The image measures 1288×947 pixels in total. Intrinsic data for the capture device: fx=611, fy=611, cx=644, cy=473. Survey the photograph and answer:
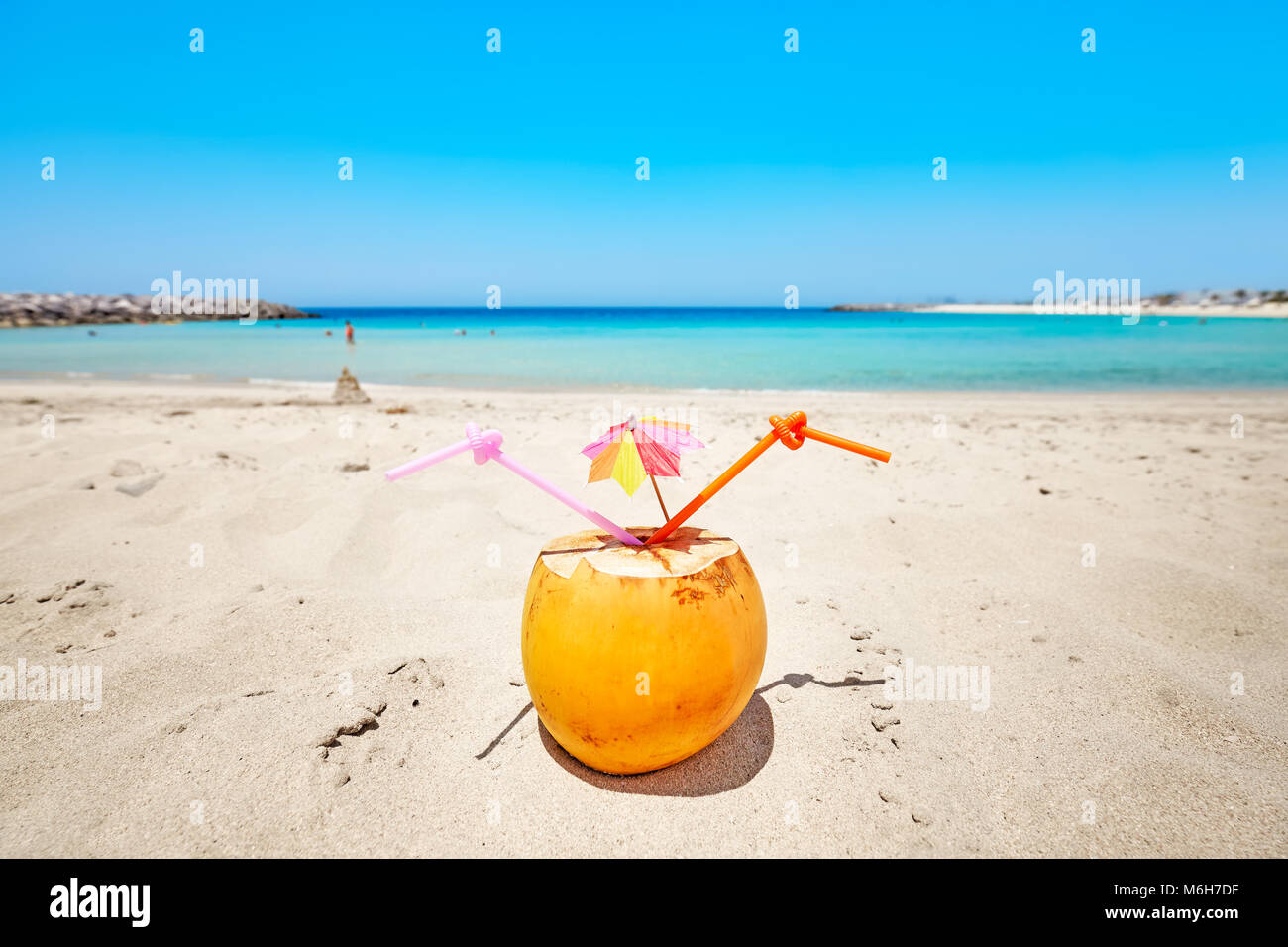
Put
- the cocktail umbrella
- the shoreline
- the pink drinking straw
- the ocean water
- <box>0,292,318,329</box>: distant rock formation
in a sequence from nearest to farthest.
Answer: the pink drinking straw < the cocktail umbrella < the shoreline < the ocean water < <box>0,292,318,329</box>: distant rock formation

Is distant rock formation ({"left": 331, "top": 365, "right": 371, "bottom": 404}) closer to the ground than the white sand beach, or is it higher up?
higher up

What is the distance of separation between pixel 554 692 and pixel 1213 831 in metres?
2.07

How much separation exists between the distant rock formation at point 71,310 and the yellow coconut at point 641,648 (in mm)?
48032

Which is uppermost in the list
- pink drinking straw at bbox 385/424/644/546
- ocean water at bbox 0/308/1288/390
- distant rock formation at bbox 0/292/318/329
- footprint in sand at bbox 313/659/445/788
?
distant rock formation at bbox 0/292/318/329

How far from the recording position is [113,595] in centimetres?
316

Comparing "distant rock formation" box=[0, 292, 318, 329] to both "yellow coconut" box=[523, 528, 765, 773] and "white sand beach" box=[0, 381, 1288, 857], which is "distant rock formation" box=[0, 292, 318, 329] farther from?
"yellow coconut" box=[523, 528, 765, 773]

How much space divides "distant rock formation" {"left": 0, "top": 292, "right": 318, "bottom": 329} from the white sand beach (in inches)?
1777

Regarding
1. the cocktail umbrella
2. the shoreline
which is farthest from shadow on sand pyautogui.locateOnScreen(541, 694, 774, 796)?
the shoreline

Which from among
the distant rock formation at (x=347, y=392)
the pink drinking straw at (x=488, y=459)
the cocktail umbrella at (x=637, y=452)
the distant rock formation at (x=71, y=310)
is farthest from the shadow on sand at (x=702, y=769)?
the distant rock formation at (x=71, y=310)

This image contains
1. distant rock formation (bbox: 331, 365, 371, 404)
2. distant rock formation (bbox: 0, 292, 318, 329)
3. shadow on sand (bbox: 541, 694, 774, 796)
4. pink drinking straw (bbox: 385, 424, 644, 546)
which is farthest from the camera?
distant rock formation (bbox: 0, 292, 318, 329)

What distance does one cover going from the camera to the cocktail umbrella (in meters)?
1.84

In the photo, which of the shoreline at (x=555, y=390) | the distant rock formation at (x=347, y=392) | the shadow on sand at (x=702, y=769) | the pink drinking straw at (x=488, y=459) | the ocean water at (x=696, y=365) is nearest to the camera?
the pink drinking straw at (x=488, y=459)

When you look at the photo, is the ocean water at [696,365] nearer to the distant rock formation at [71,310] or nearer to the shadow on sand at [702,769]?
the shadow on sand at [702,769]

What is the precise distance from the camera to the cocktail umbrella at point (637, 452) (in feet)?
6.03
